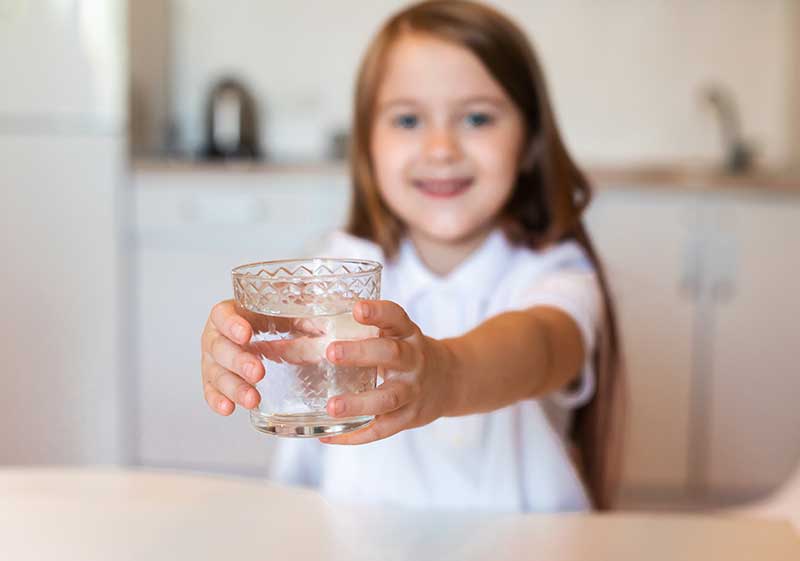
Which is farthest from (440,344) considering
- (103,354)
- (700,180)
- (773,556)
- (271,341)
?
(103,354)

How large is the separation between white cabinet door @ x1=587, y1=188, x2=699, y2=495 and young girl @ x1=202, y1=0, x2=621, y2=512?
4.08 ft

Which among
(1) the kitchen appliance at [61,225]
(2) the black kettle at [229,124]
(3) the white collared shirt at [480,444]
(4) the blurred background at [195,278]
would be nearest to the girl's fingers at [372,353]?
(3) the white collared shirt at [480,444]

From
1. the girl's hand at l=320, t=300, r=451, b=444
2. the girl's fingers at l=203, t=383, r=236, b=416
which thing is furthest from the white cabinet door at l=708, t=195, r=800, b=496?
the girl's fingers at l=203, t=383, r=236, b=416

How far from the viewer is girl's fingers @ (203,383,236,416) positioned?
0.54 m

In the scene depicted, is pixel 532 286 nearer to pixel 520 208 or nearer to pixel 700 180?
pixel 520 208

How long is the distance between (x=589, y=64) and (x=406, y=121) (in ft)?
7.10

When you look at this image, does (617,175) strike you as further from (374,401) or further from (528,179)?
(374,401)

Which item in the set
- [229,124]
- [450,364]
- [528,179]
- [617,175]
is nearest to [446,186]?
[528,179]

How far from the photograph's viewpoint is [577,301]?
1043mm

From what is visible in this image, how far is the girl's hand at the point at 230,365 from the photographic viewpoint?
20.5 inches

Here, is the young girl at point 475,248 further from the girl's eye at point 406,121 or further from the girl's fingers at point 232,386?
the girl's fingers at point 232,386

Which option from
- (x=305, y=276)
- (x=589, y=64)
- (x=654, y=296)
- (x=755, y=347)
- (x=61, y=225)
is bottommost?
(x=755, y=347)

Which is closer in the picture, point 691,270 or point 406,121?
point 406,121

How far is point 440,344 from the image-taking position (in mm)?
646
